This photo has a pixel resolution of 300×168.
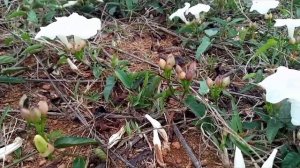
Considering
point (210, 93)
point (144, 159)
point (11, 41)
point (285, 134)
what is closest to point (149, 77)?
point (210, 93)

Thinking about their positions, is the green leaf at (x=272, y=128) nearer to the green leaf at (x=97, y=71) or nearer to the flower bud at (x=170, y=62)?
the flower bud at (x=170, y=62)

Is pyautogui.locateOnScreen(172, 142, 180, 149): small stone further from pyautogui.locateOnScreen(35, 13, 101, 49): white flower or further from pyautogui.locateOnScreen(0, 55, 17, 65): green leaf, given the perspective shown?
pyautogui.locateOnScreen(0, 55, 17, 65): green leaf

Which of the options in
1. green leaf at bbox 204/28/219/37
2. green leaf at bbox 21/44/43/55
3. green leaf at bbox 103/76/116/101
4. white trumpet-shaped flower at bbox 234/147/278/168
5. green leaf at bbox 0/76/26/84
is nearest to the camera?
white trumpet-shaped flower at bbox 234/147/278/168

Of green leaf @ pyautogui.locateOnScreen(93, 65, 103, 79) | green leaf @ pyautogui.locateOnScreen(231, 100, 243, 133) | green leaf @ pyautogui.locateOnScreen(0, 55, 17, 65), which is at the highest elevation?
green leaf @ pyautogui.locateOnScreen(231, 100, 243, 133)

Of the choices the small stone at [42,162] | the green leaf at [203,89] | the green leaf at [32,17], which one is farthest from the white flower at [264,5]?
the small stone at [42,162]

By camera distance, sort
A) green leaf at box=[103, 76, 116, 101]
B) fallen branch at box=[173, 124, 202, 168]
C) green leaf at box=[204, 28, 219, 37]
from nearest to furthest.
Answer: fallen branch at box=[173, 124, 202, 168] → green leaf at box=[103, 76, 116, 101] → green leaf at box=[204, 28, 219, 37]

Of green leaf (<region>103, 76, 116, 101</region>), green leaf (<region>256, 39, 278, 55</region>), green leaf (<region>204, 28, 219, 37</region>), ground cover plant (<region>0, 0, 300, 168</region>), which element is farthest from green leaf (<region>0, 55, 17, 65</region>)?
green leaf (<region>256, 39, 278, 55</region>)
